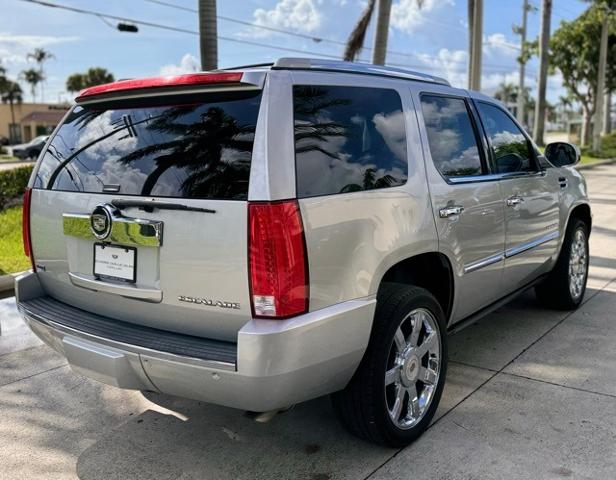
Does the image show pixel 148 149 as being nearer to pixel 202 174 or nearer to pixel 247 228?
pixel 202 174

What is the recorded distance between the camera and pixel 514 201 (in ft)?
14.1

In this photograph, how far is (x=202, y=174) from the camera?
273cm

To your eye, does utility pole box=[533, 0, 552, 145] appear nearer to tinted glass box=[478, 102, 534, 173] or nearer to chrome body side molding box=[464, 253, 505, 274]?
tinted glass box=[478, 102, 534, 173]

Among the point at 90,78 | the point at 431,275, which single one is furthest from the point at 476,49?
the point at 90,78

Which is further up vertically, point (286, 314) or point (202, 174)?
point (202, 174)

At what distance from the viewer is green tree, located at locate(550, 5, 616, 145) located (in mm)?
30453

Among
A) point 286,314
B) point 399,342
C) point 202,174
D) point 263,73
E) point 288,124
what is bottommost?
point 399,342

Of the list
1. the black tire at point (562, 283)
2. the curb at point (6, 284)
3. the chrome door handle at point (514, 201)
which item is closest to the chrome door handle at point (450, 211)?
the chrome door handle at point (514, 201)

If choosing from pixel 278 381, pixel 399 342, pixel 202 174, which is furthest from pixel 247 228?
pixel 399 342

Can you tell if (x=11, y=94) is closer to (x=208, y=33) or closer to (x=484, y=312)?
(x=208, y=33)

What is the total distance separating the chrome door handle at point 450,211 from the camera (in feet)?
11.4

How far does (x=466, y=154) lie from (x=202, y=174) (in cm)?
189

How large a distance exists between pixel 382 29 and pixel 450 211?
8932mm

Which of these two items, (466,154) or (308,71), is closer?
(308,71)
